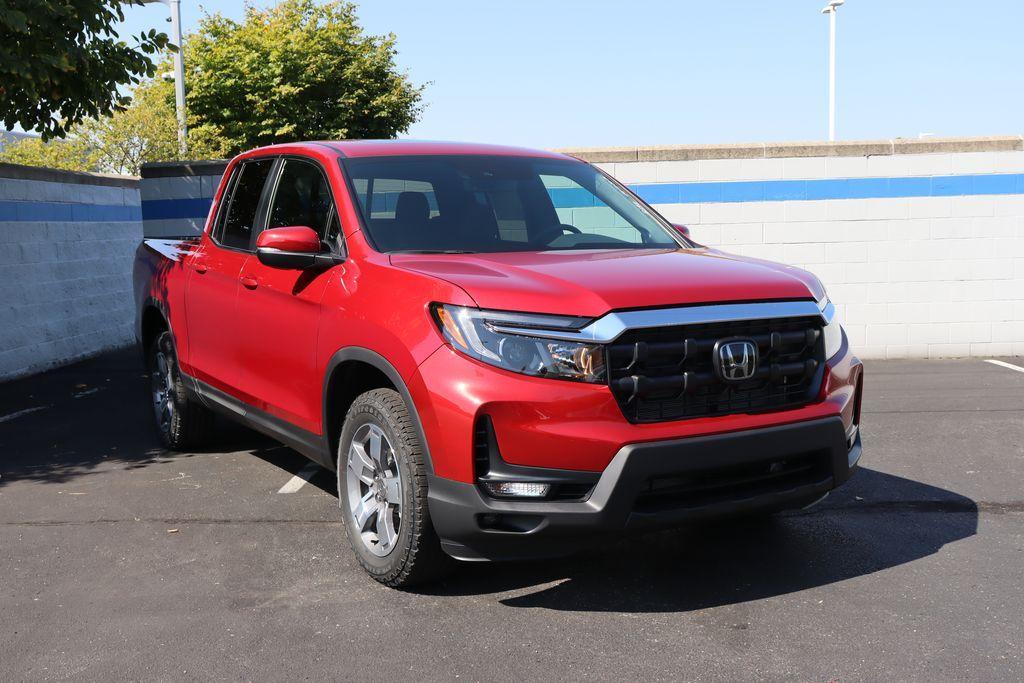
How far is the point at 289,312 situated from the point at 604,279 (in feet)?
5.44

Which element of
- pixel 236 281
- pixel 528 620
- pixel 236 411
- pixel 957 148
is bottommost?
pixel 528 620

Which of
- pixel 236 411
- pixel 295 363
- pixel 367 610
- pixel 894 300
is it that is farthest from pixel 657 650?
pixel 894 300

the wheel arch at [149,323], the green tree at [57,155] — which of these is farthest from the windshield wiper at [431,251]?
the green tree at [57,155]

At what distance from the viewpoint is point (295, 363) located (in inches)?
192

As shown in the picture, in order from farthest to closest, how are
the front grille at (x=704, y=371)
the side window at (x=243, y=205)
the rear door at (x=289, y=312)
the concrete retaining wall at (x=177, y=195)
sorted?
the concrete retaining wall at (x=177, y=195) → the side window at (x=243, y=205) → the rear door at (x=289, y=312) → the front grille at (x=704, y=371)

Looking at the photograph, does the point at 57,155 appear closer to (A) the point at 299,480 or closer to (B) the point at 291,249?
(A) the point at 299,480

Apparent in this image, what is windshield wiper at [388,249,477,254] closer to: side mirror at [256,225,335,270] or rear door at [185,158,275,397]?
side mirror at [256,225,335,270]

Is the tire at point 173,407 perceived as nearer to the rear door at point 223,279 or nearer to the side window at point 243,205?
the rear door at point 223,279

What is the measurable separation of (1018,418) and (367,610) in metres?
5.55

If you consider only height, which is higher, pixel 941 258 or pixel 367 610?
pixel 941 258

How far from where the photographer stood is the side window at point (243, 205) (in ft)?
18.9

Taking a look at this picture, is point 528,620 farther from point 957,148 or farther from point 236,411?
point 957,148

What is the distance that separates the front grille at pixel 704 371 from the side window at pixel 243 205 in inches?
106

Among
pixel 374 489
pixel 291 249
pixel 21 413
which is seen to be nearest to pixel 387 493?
pixel 374 489
